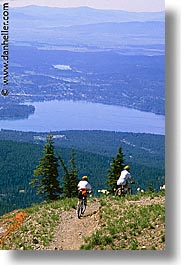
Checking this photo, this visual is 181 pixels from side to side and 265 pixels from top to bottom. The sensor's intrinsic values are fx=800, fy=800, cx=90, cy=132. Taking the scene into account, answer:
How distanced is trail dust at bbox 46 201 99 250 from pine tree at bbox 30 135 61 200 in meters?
1.47

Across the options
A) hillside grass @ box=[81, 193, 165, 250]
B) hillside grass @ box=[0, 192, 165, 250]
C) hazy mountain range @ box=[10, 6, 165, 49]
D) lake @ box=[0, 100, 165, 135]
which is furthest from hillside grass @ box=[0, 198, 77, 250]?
hazy mountain range @ box=[10, 6, 165, 49]

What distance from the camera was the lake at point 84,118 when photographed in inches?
459

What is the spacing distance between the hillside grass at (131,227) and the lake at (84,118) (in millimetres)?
1089

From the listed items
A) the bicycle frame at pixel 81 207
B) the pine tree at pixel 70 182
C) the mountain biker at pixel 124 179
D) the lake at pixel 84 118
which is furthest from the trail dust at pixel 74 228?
the lake at pixel 84 118

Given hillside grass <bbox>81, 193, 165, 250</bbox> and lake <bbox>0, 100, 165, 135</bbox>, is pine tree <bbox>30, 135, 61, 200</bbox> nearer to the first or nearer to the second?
lake <bbox>0, 100, 165, 135</bbox>

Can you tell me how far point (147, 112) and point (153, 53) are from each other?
86 cm

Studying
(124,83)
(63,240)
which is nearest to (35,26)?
(124,83)

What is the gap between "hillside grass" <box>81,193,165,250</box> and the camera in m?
10.5

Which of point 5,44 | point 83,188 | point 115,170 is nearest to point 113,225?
point 83,188

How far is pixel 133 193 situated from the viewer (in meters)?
11.6

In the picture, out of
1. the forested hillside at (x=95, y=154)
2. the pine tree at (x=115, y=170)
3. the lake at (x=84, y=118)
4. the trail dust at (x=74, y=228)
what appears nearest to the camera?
the trail dust at (x=74, y=228)

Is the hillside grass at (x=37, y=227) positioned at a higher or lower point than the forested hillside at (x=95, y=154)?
lower

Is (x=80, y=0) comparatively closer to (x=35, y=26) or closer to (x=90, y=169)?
(x=35, y=26)

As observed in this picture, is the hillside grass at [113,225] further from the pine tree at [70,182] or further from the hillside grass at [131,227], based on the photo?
the pine tree at [70,182]
